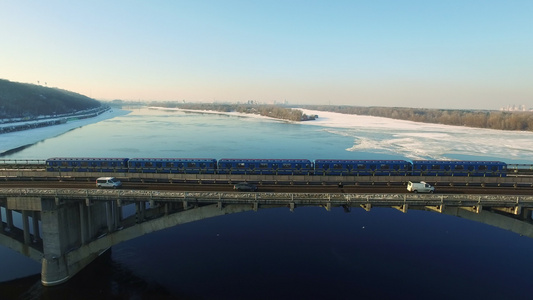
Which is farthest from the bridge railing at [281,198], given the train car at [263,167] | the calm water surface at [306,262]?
the train car at [263,167]

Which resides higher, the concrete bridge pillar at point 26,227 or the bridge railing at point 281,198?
the bridge railing at point 281,198

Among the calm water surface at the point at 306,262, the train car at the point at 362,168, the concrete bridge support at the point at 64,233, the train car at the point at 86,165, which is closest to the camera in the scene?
the concrete bridge support at the point at 64,233

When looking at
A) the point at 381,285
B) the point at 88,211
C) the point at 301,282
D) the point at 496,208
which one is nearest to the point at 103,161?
the point at 88,211

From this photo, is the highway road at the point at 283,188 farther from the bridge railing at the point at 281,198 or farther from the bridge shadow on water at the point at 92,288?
the bridge shadow on water at the point at 92,288

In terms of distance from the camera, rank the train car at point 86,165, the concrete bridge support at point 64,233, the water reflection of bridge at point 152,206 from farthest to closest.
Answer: the train car at point 86,165
the concrete bridge support at point 64,233
the water reflection of bridge at point 152,206

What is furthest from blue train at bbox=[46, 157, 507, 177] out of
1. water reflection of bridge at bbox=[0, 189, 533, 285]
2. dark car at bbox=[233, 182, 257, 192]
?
water reflection of bridge at bbox=[0, 189, 533, 285]

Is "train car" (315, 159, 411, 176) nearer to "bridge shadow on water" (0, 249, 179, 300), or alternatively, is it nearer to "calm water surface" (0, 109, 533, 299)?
"calm water surface" (0, 109, 533, 299)

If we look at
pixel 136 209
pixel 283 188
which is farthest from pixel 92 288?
pixel 283 188

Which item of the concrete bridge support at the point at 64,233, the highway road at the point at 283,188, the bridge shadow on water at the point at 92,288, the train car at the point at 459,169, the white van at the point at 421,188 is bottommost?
the bridge shadow on water at the point at 92,288
